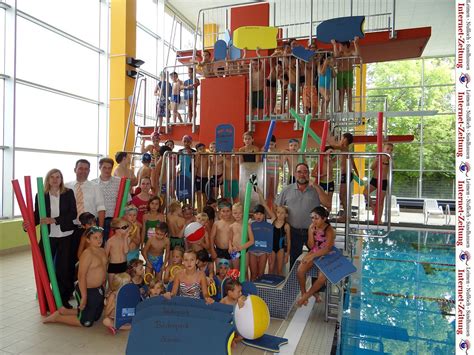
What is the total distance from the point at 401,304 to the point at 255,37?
4.59 metres

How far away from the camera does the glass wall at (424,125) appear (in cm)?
1794

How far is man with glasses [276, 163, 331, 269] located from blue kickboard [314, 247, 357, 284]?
0.74m

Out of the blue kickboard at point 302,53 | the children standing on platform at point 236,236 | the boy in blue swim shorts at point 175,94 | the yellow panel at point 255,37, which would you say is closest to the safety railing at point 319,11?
the boy in blue swim shorts at point 175,94

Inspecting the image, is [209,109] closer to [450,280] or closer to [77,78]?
[77,78]

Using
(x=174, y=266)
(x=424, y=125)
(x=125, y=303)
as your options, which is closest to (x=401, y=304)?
(x=174, y=266)

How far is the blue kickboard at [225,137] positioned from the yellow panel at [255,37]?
1646mm

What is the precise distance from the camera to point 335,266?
355 centimetres

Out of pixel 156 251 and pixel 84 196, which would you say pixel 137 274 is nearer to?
pixel 156 251

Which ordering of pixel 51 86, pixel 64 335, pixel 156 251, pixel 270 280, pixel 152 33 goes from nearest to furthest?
pixel 64 335, pixel 270 280, pixel 156 251, pixel 51 86, pixel 152 33

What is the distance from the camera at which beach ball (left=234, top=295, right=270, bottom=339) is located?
9.65 ft

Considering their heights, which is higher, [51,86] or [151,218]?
[51,86]

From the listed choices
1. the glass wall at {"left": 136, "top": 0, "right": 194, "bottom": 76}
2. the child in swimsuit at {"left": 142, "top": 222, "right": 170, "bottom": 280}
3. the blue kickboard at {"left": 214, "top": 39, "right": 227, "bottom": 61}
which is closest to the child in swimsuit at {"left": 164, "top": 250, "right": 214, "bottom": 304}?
the child in swimsuit at {"left": 142, "top": 222, "right": 170, "bottom": 280}

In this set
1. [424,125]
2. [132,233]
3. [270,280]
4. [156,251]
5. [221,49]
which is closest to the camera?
[270,280]

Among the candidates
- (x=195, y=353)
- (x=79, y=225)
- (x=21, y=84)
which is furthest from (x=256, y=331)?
(x=21, y=84)
